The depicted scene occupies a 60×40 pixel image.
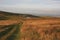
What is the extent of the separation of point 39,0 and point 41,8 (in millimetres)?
99

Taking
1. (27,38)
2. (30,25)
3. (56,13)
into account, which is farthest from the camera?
(56,13)

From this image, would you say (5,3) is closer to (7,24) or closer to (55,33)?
(7,24)

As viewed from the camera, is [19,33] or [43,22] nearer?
[19,33]

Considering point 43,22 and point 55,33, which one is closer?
point 55,33

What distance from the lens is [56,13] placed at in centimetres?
114

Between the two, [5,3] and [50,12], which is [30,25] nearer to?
[50,12]

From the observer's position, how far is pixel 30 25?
967 millimetres

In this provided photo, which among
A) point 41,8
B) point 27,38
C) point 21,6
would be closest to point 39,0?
point 41,8

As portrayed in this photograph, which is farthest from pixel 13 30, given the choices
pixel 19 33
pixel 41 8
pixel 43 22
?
pixel 41 8

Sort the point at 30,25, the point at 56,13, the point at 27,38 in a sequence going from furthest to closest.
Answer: the point at 56,13
the point at 30,25
the point at 27,38

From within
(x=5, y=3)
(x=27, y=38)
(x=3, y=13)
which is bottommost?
(x=27, y=38)

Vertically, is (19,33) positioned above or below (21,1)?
below

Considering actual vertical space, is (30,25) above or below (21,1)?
below

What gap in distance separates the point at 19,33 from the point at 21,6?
15.7 inches
